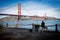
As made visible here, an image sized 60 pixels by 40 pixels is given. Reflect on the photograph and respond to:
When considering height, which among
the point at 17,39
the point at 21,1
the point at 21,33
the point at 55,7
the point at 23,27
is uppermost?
the point at 21,1

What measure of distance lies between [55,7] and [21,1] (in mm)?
657

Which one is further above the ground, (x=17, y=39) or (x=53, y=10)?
(x=53, y=10)

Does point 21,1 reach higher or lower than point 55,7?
higher

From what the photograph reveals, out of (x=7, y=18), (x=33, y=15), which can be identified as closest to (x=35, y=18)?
(x=33, y=15)

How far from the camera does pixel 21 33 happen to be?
1.56 m

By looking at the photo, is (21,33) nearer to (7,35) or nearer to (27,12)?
(7,35)

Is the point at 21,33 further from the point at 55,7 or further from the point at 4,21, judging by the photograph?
the point at 55,7

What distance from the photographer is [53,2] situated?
157cm

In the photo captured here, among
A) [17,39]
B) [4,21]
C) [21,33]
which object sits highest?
[4,21]

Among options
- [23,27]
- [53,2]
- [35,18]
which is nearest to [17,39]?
[23,27]

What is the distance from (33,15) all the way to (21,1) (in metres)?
0.35

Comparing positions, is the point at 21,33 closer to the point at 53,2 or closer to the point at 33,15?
the point at 33,15

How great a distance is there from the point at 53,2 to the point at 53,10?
16 centimetres

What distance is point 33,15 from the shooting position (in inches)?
60.2
